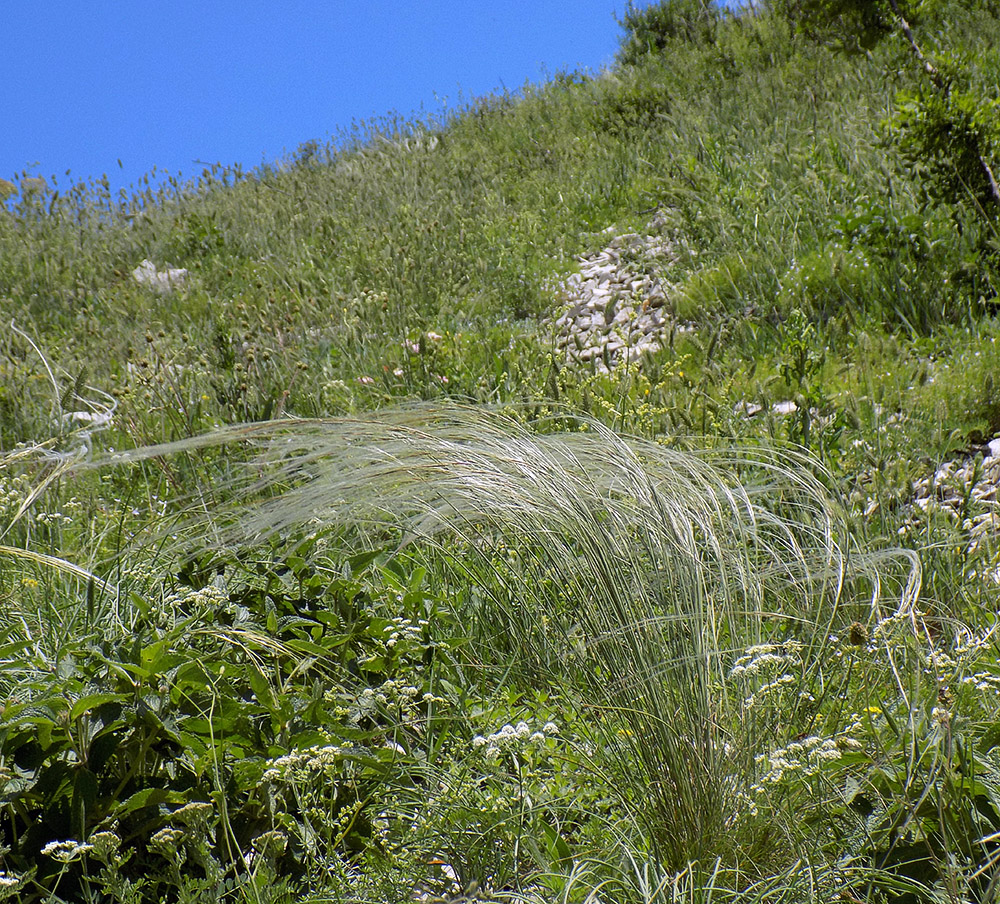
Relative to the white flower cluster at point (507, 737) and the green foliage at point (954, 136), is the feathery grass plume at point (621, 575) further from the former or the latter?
the green foliage at point (954, 136)

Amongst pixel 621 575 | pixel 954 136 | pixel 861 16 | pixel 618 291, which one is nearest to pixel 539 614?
pixel 621 575

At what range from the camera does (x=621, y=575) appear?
77.9 inches

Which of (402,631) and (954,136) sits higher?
(954,136)

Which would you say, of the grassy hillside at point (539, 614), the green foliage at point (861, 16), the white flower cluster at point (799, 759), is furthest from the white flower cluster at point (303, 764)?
the green foliage at point (861, 16)

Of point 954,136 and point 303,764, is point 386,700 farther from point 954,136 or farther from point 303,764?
point 954,136

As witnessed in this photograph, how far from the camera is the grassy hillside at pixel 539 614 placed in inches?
66.3

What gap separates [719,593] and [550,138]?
10415 millimetres

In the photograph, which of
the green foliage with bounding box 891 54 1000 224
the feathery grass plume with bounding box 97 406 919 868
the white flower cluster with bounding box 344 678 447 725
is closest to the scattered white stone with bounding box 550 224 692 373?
the green foliage with bounding box 891 54 1000 224

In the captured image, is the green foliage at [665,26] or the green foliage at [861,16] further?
the green foliage at [665,26]

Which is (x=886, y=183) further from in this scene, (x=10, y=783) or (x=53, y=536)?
(x=10, y=783)

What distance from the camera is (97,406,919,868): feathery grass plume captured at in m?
1.78

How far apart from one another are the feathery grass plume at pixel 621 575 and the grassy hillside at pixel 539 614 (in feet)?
0.04

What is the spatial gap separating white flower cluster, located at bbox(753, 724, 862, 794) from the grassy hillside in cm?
1

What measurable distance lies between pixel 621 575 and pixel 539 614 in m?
0.28
